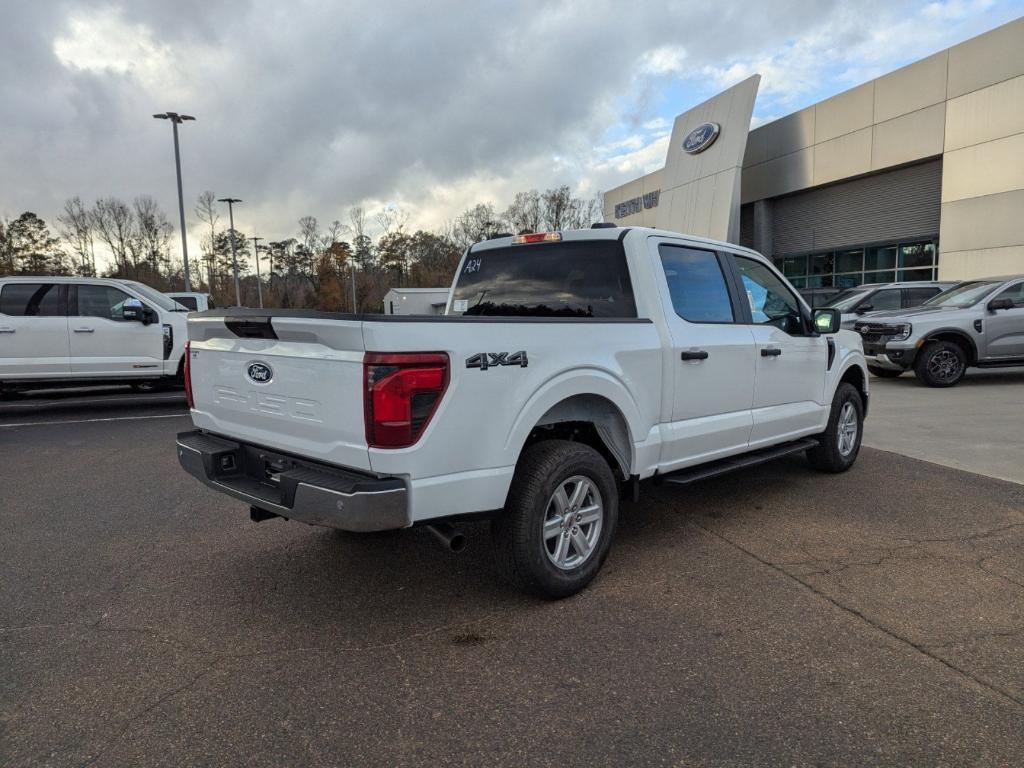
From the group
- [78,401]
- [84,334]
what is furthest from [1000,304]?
[78,401]

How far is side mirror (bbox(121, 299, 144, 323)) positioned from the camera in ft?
32.5

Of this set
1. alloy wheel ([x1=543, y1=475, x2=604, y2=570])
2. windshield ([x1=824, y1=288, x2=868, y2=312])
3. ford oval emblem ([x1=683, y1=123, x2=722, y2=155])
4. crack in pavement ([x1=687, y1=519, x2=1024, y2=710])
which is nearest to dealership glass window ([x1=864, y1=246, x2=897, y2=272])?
ford oval emblem ([x1=683, y1=123, x2=722, y2=155])

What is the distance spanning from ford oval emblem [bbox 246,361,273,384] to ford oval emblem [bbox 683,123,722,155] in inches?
1207

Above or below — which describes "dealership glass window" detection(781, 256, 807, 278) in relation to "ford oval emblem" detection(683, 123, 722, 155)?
below

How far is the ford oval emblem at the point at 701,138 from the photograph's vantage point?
98.9ft

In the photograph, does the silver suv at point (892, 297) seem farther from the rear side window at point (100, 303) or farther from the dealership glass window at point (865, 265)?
the rear side window at point (100, 303)

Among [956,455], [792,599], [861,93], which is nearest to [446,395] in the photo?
[792,599]

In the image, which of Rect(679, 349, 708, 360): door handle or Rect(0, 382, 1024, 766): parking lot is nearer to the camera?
Rect(0, 382, 1024, 766): parking lot

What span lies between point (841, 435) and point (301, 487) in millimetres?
4823

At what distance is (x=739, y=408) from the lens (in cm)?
462

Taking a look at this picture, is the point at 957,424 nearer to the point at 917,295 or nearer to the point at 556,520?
the point at 556,520

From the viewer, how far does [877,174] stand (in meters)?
26.5

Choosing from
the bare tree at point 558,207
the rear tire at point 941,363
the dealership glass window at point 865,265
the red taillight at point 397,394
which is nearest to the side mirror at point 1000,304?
the rear tire at point 941,363

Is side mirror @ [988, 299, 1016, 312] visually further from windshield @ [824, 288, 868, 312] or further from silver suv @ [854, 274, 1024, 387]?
windshield @ [824, 288, 868, 312]
